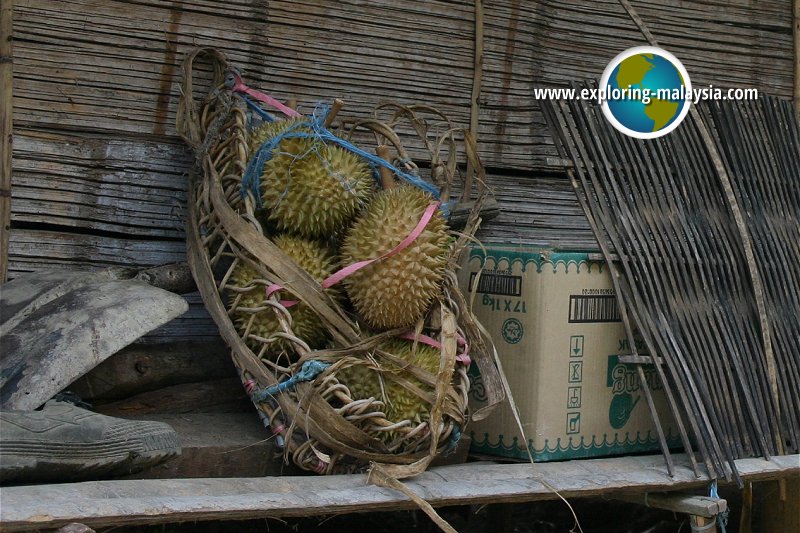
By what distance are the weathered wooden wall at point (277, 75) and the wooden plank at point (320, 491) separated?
A: 1052 mm

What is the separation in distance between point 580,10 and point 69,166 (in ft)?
Answer: 6.71

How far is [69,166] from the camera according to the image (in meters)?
3.04

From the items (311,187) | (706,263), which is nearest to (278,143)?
(311,187)

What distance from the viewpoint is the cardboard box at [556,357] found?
291 cm

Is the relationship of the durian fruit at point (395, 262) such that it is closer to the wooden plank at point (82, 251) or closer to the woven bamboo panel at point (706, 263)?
the woven bamboo panel at point (706, 263)

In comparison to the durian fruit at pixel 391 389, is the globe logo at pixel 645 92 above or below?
above

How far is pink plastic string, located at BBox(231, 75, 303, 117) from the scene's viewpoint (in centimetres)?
296

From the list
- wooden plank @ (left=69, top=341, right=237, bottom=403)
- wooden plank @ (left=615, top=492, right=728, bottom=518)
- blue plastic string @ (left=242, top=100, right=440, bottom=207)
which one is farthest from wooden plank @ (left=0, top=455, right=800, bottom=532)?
blue plastic string @ (left=242, top=100, right=440, bottom=207)

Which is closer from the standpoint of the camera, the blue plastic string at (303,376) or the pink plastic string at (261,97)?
the blue plastic string at (303,376)

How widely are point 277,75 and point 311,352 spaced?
3.91 ft

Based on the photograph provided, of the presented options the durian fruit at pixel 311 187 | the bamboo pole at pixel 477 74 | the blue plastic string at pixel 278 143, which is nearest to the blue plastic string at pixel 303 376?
the durian fruit at pixel 311 187

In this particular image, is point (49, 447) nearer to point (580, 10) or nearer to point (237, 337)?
point (237, 337)

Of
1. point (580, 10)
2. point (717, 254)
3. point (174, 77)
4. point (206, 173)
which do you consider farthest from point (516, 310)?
point (580, 10)

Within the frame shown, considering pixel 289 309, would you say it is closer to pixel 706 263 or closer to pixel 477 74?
pixel 706 263
